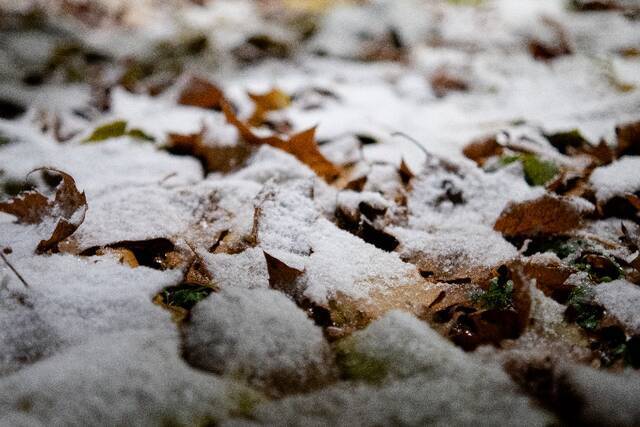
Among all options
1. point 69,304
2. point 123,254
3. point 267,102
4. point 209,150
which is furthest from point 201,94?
point 69,304

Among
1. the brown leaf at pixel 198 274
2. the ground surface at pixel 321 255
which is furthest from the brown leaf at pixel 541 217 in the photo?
the brown leaf at pixel 198 274

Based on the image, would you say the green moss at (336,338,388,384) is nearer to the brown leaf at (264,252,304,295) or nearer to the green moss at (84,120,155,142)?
the brown leaf at (264,252,304,295)

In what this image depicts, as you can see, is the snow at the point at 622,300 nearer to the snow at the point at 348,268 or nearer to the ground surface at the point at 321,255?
the ground surface at the point at 321,255

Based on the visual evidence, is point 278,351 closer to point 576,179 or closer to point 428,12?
point 576,179

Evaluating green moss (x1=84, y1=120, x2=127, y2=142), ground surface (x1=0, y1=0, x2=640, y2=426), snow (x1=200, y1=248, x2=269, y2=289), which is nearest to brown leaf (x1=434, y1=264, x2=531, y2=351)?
ground surface (x1=0, y1=0, x2=640, y2=426)

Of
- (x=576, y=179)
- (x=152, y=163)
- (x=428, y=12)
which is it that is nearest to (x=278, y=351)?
(x=152, y=163)
